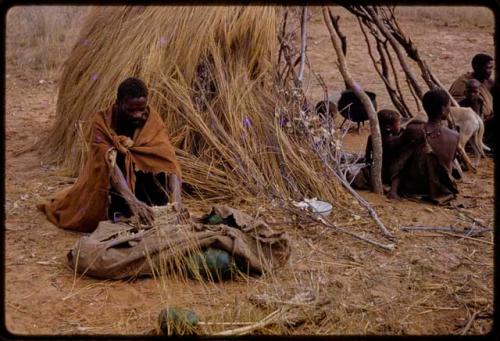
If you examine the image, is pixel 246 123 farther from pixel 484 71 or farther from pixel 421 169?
pixel 484 71

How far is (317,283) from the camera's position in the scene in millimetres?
3359

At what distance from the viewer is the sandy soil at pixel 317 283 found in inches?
122

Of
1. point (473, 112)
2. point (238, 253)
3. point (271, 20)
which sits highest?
point (271, 20)

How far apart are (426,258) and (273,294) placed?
0.99 m

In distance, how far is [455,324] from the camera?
314 cm

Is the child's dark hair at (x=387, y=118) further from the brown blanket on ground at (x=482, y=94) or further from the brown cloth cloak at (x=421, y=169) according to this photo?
the brown blanket on ground at (x=482, y=94)

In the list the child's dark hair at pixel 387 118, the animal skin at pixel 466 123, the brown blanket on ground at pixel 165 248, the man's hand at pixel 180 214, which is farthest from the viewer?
the animal skin at pixel 466 123

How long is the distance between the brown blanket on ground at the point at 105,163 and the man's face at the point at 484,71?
3.11 m

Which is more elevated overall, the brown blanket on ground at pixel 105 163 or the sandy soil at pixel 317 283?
the brown blanket on ground at pixel 105 163

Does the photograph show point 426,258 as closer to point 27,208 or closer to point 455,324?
point 455,324

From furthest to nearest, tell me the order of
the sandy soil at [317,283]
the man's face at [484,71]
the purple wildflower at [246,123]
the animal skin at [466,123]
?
the man's face at [484,71] → the animal skin at [466,123] → the purple wildflower at [246,123] → the sandy soil at [317,283]

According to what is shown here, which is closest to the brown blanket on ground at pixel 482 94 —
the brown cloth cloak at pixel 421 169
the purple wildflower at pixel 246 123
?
the brown cloth cloak at pixel 421 169

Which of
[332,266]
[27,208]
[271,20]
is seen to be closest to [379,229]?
[332,266]

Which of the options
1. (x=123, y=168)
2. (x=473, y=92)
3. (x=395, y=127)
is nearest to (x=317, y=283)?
(x=123, y=168)
